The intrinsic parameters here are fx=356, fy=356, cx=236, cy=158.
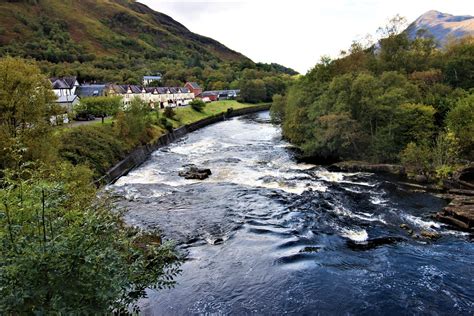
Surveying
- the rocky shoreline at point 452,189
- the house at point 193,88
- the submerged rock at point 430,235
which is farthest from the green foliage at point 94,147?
the house at point 193,88

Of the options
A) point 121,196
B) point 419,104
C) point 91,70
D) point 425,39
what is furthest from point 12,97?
point 91,70

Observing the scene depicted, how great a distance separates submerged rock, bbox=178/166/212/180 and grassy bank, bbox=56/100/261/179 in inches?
365

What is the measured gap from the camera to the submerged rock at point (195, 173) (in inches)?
1582

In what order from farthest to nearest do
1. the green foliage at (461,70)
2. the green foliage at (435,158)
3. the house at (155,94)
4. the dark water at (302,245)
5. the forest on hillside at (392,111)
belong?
the house at (155,94) → the green foliage at (461,70) → the forest on hillside at (392,111) → the green foliage at (435,158) → the dark water at (302,245)

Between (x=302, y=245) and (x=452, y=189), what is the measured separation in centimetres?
1861

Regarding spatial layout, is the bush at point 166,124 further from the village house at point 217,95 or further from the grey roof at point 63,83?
the village house at point 217,95

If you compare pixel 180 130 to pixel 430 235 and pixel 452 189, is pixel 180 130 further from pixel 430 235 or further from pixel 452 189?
pixel 430 235

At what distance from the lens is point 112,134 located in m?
51.3

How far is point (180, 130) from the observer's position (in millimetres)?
77625

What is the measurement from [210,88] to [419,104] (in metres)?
142

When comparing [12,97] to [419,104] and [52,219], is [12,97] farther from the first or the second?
[419,104]

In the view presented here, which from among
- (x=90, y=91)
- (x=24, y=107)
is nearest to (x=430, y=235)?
(x=24, y=107)

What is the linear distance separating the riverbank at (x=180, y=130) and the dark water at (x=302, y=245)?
3781 mm

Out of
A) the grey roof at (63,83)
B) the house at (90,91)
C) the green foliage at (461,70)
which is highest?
the green foliage at (461,70)
